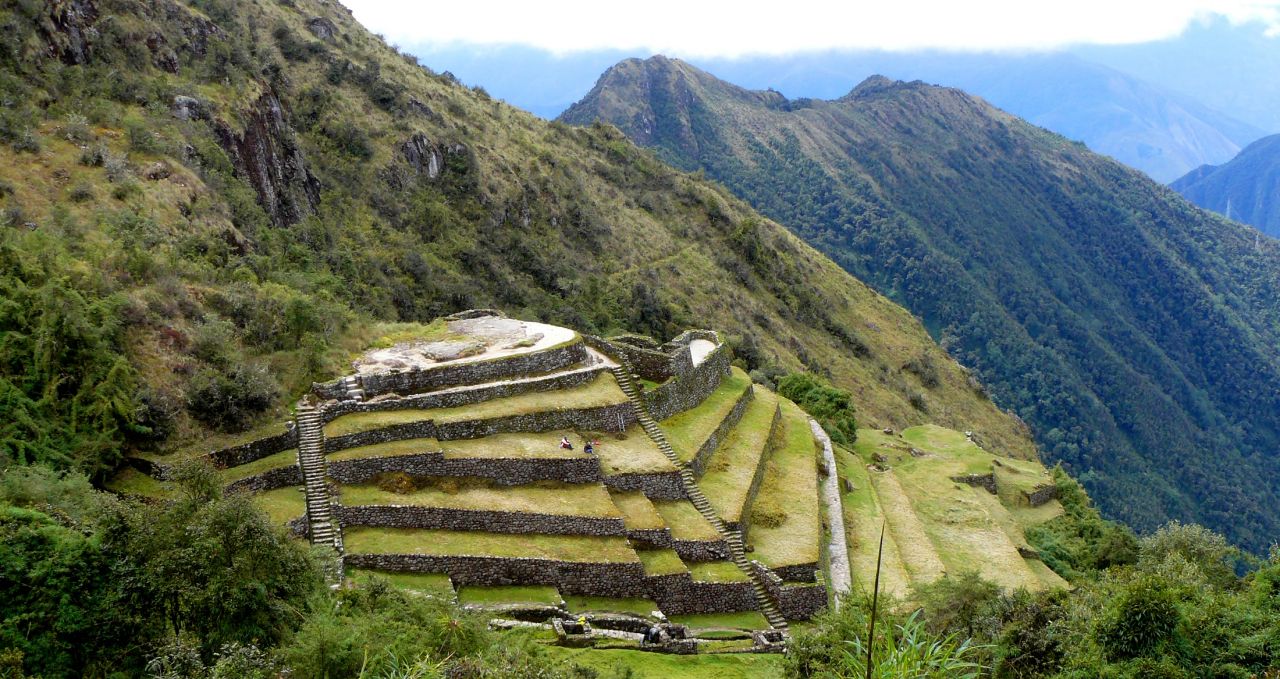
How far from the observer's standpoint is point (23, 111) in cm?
3231

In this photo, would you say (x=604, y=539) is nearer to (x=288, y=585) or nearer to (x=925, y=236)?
(x=288, y=585)

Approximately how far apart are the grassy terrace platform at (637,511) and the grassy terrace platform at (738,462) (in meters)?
2.61

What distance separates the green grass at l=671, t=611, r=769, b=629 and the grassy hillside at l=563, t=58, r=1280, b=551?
3870 inches

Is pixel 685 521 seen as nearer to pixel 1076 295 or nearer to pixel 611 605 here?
pixel 611 605

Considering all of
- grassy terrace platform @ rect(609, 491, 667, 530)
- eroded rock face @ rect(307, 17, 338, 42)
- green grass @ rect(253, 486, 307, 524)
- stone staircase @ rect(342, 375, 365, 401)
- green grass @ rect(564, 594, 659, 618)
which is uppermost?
eroded rock face @ rect(307, 17, 338, 42)

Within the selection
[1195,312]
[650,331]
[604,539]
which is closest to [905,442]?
[650,331]

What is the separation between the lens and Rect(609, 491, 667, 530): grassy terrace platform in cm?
2498

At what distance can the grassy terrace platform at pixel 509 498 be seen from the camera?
23.2 m

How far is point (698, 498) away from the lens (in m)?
27.9

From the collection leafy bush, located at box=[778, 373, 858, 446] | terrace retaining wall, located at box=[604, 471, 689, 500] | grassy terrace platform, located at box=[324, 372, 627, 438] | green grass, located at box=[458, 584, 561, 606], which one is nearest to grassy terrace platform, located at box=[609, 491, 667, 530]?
terrace retaining wall, located at box=[604, 471, 689, 500]

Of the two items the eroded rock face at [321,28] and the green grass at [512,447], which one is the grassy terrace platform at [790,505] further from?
the eroded rock face at [321,28]

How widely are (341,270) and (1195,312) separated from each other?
7103 inches

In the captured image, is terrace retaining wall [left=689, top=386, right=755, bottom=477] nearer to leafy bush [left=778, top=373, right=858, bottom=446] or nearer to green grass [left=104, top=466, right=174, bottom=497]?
leafy bush [left=778, top=373, right=858, bottom=446]

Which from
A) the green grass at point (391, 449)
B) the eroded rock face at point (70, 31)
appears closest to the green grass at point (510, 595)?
the green grass at point (391, 449)
